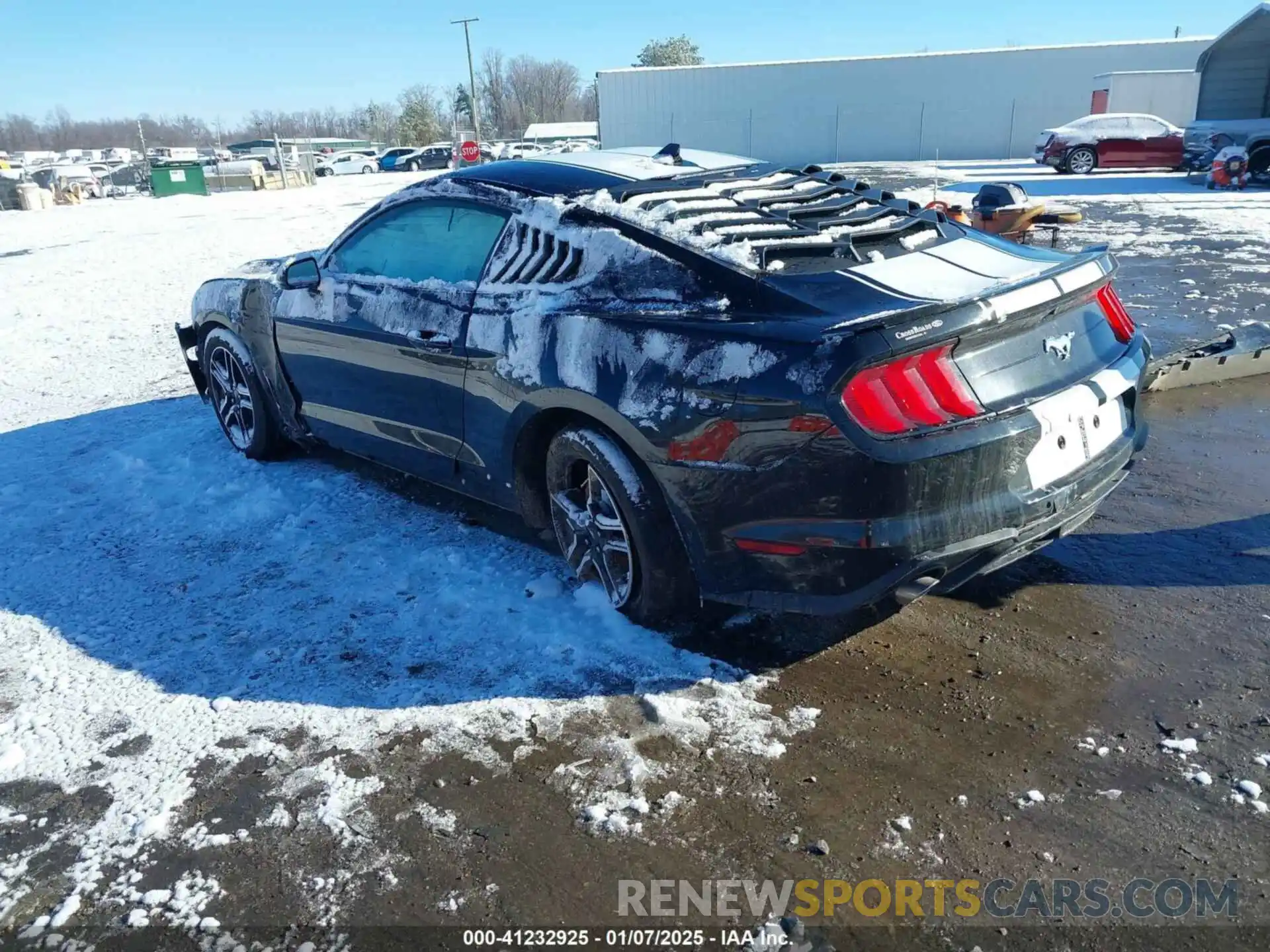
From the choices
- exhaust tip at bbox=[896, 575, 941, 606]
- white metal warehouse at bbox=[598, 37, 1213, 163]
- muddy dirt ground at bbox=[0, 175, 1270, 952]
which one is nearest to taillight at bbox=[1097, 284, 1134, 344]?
muddy dirt ground at bbox=[0, 175, 1270, 952]

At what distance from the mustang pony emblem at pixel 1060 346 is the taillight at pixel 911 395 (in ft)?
1.48

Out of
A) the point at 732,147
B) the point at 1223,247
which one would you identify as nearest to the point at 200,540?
the point at 1223,247

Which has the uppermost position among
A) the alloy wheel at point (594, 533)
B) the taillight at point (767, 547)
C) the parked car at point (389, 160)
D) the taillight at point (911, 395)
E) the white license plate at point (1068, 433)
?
the parked car at point (389, 160)

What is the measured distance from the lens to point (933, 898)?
6.89 ft

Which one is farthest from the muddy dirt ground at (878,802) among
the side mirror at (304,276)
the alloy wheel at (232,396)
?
the alloy wheel at (232,396)

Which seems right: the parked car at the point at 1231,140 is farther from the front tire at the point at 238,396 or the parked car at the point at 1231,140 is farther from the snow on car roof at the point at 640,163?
the front tire at the point at 238,396

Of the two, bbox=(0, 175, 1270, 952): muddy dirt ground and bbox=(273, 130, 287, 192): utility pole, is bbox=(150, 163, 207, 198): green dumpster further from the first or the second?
bbox=(0, 175, 1270, 952): muddy dirt ground

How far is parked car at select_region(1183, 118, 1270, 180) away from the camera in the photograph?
61.4ft

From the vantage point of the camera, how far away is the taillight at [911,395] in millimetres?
2477

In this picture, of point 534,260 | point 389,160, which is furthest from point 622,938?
point 389,160

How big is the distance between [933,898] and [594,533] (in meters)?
1.65

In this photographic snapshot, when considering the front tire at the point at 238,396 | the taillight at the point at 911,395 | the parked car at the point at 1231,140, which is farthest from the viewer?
the parked car at the point at 1231,140

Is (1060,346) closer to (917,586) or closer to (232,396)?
(917,586)

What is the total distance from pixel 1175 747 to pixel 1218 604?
98 centimetres
